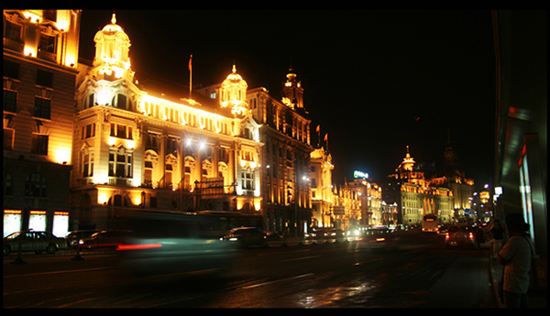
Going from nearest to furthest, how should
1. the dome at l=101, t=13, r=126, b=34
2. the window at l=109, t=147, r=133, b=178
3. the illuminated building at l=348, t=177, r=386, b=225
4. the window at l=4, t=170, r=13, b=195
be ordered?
1. the window at l=4, t=170, r=13, b=195
2. the window at l=109, t=147, r=133, b=178
3. the dome at l=101, t=13, r=126, b=34
4. the illuminated building at l=348, t=177, r=386, b=225

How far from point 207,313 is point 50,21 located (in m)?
43.2

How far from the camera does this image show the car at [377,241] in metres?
37.3

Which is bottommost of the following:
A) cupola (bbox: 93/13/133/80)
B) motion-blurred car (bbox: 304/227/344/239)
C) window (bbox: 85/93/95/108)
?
motion-blurred car (bbox: 304/227/344/239)

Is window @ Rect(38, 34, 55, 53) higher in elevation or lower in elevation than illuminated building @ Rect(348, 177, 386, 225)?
higher

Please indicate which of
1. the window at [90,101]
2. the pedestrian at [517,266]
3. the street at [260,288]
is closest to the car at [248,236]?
the street at [260,288]

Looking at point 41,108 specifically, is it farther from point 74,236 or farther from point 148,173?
point 148,173

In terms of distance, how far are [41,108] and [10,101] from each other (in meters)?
2.75

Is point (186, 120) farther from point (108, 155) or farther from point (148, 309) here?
point (148, 309)

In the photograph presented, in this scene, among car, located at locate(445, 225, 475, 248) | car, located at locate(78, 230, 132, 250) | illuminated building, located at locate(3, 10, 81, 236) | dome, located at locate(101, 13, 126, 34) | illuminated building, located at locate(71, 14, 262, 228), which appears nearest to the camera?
car, located at locate(78, 230, 132, 250)

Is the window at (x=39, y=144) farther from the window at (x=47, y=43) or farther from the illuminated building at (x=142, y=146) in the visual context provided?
the window at (x=47, y=43)

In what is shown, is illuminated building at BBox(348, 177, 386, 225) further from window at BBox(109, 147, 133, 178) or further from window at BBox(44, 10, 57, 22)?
window at BBox(44, 10, 57, 22)

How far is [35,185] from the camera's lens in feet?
132

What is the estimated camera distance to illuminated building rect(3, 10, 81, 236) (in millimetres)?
39094

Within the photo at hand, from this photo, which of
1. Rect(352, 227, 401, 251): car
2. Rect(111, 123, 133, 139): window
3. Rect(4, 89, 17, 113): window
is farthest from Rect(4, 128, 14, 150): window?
Rect(352, 227, 401, 251): car
